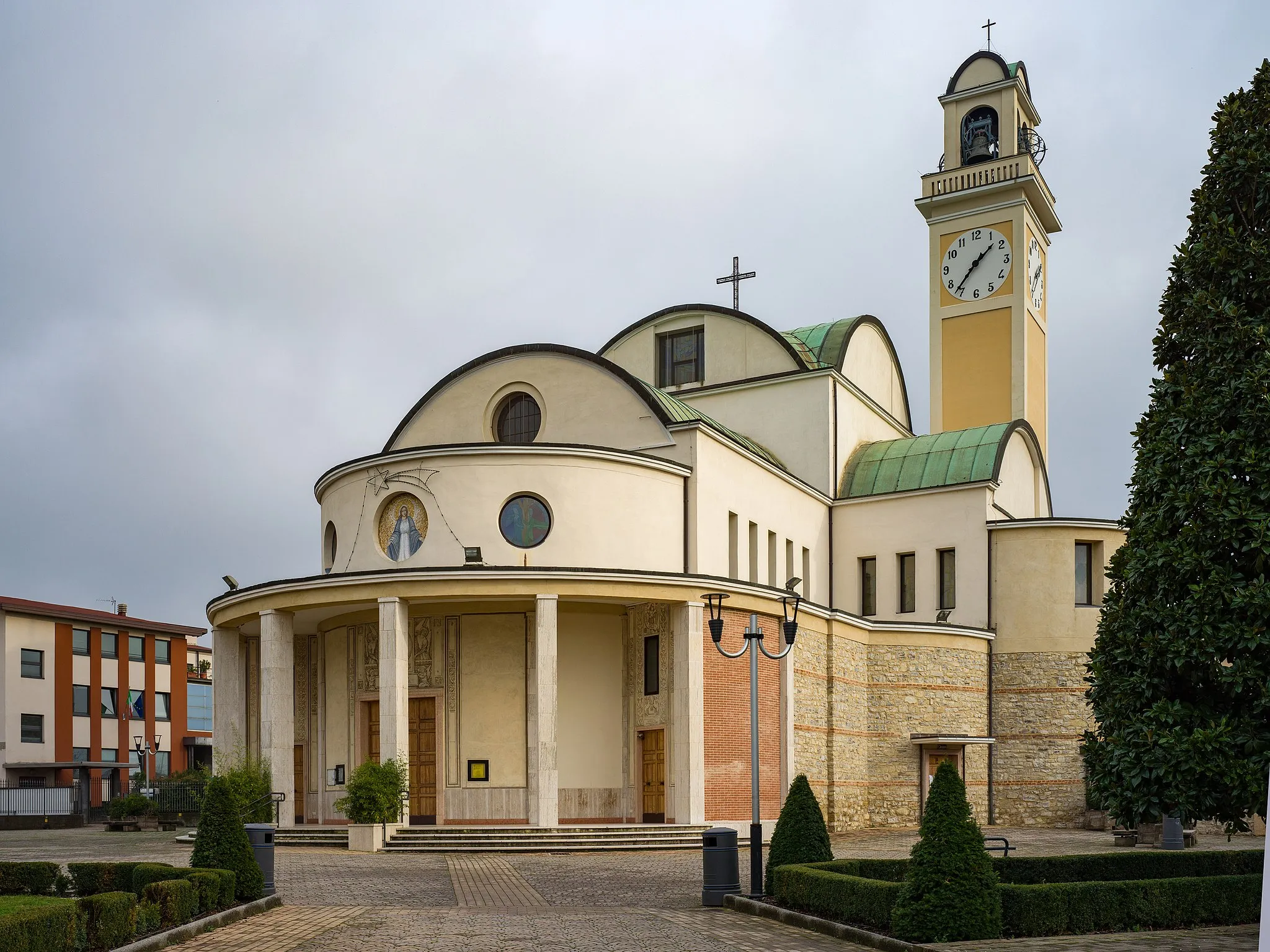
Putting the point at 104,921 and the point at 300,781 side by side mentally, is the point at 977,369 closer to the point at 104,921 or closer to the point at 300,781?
the point at 300,781

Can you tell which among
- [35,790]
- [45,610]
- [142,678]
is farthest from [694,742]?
[142,678]

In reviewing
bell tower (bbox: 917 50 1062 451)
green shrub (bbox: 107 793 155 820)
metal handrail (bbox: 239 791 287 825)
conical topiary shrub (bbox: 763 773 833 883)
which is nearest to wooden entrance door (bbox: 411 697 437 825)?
metal handrail (bbox: 239 791 287 825)

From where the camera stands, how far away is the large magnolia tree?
48.5 feet

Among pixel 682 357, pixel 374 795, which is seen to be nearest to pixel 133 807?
pixel 374 795

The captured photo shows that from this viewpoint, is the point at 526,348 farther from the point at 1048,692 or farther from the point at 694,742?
the point at 1048,692

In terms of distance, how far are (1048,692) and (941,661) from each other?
3.16 meters

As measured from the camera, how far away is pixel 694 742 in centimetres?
2880

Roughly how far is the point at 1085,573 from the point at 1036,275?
1577 centimetres

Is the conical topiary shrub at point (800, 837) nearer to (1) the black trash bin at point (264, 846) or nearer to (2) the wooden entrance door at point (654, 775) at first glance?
(1) the black trash bin at point (264, 846)

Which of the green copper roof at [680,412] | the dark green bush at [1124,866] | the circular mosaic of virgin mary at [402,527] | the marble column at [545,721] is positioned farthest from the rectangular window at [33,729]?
the dark green bush at [1124,866]

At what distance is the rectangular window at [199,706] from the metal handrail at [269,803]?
5125 cm

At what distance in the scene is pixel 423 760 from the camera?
3058 cm

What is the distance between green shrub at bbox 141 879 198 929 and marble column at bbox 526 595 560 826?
12.7 meters

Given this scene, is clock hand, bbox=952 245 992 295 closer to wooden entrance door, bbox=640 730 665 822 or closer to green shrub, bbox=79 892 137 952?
wooden entrance door, bbox=640 730 665 822
